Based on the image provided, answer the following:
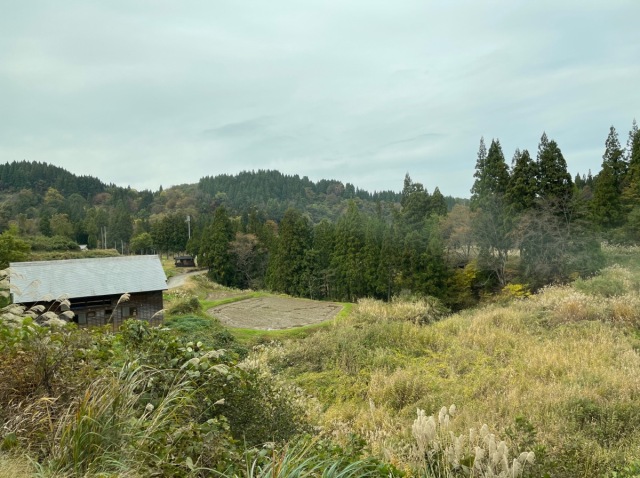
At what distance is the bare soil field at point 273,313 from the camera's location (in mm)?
17766

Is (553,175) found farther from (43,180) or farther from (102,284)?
(43,180)

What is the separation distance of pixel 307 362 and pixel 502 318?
477 cm

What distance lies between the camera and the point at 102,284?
16500 mm

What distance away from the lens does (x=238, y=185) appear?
12650 centimetres

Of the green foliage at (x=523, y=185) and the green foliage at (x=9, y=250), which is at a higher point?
the green foliage at (x=523, y=185)

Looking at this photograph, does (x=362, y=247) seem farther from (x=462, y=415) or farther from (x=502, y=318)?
(x=462, y=415)

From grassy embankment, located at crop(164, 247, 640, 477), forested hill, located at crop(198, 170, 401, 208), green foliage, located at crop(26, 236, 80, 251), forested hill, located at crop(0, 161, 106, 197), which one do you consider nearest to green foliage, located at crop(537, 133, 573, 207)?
grassy embankment, located at crop(164, 247, 640, 477)

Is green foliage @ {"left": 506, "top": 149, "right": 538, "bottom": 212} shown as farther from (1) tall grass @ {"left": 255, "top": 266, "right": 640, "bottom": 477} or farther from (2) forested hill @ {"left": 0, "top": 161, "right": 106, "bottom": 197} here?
(2) forested hill @ {"left": 0, "top": 161, "right": 106, "bottom": 197}

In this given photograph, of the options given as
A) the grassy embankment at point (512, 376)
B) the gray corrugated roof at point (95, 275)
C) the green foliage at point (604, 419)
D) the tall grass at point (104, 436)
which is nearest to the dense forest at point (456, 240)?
the gray corrugated roof at point (95, 275)

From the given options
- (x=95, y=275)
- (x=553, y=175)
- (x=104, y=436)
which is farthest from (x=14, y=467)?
(x=553, y=175)

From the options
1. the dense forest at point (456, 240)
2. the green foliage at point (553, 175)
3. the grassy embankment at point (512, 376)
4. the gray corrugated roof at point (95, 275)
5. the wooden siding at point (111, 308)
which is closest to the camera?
the grassy embankment at point (512, 376)

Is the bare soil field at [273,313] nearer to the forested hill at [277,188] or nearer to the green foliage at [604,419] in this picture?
the green foliage at [604,419]

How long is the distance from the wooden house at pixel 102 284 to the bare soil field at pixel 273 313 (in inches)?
131

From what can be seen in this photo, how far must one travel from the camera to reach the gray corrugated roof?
1584 centimetres
